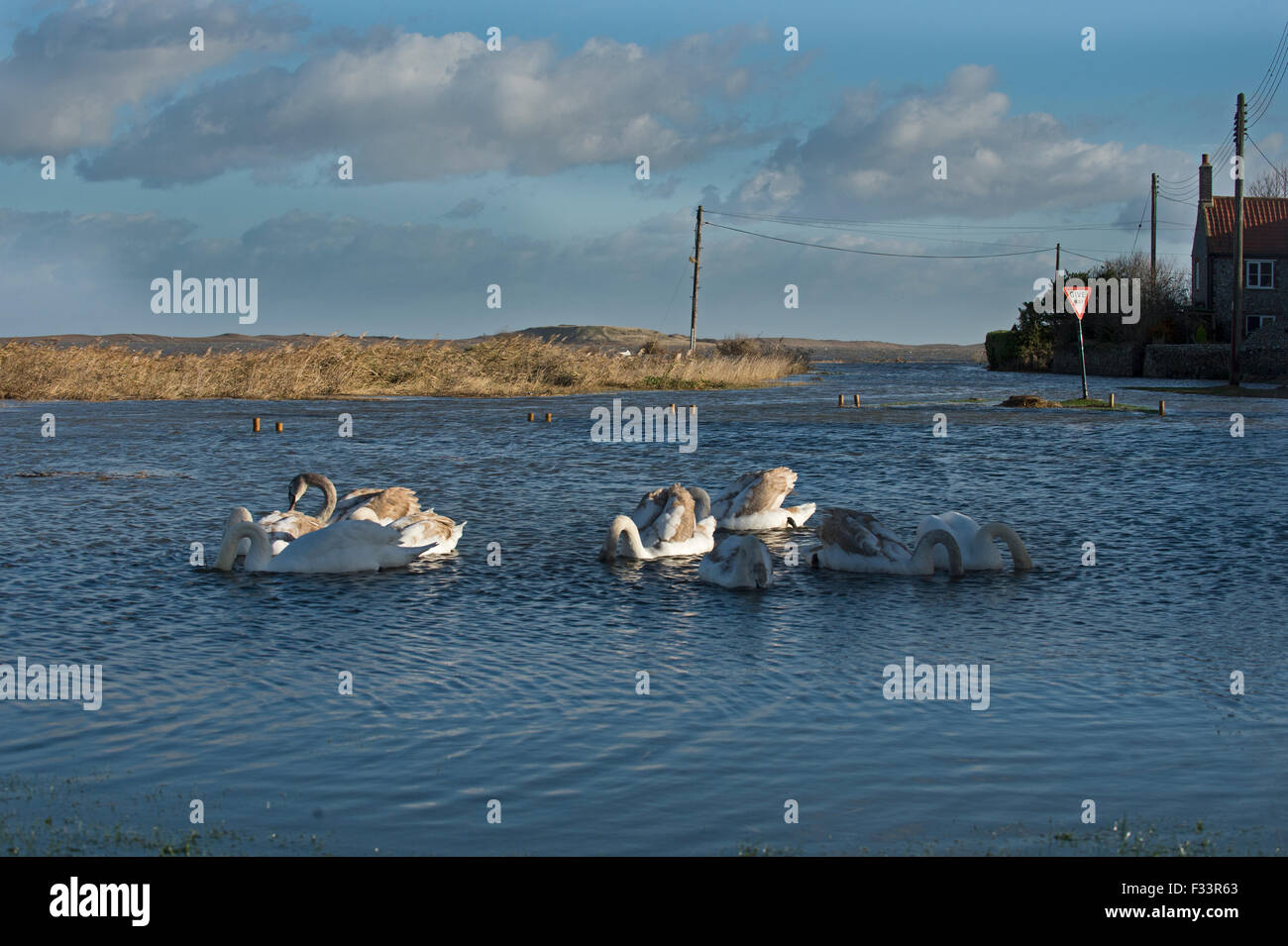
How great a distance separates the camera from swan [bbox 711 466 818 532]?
1617 centimetres

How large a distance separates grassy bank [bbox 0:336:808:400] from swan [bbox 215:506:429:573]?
1502 inches

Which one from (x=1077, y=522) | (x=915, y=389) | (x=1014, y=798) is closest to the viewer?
(x=1014, y=798)

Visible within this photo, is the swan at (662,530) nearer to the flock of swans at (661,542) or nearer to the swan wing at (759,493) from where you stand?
the flock of swans at (661,542)

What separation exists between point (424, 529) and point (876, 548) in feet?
15.1

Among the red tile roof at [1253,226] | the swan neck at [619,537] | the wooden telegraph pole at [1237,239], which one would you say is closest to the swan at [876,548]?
the swan neck at [619,537]

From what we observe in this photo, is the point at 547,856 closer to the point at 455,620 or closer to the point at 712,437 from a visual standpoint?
the point at 455,620

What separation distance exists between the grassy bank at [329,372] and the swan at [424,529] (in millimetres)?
37269

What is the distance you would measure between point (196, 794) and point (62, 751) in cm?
129

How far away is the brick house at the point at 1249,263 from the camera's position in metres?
70.2

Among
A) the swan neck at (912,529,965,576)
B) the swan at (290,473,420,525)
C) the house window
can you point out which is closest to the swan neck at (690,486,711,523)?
the swan neck at (912,529,965,576)

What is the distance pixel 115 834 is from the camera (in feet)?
19.7

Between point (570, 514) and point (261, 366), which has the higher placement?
point (261, 366)

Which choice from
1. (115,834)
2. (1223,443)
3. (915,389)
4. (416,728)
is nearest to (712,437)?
(1223,443)

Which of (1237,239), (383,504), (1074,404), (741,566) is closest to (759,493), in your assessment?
(741,566)
